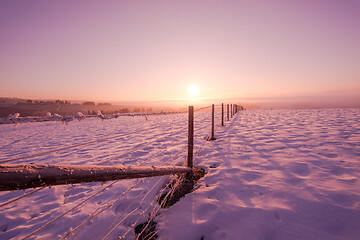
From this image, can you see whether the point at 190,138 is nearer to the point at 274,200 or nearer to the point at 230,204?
the point at 230,204

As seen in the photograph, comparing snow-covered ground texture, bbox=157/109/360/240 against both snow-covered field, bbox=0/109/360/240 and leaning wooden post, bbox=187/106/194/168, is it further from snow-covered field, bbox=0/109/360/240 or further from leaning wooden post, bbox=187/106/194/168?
leaning wooden post, bbox=187/106/194/168

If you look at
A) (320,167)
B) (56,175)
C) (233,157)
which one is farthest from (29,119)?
(320,167)

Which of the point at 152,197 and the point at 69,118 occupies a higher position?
the point at 69,118

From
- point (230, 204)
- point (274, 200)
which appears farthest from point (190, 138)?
point (274, 200)

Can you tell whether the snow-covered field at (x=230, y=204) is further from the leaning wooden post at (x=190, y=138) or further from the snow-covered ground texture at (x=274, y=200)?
the leaning wooden post at (x=190, y=138)

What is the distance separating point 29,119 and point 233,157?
4005 millimetres

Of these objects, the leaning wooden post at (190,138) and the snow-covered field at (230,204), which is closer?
the snow-covered field at (230,204)

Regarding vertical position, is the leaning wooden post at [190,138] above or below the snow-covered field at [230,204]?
above

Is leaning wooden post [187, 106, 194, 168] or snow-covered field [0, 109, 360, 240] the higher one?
leaning wooden post [187, 106, 194, 168]

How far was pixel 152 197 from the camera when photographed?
257 centimetres

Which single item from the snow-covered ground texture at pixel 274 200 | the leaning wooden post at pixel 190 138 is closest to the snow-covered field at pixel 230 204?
the snow-covered ground texture at pixel 274 200

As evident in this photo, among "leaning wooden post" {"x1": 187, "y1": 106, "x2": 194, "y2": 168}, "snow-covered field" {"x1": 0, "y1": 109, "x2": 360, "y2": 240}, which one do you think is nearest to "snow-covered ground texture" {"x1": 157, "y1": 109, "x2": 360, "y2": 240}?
"snow-covered field" {"x1": 0, "y1": 109, "x2": 360, "y2": 240}

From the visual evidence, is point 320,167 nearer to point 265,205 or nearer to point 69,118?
point 265,205

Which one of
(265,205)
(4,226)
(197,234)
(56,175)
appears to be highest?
(56,175)
